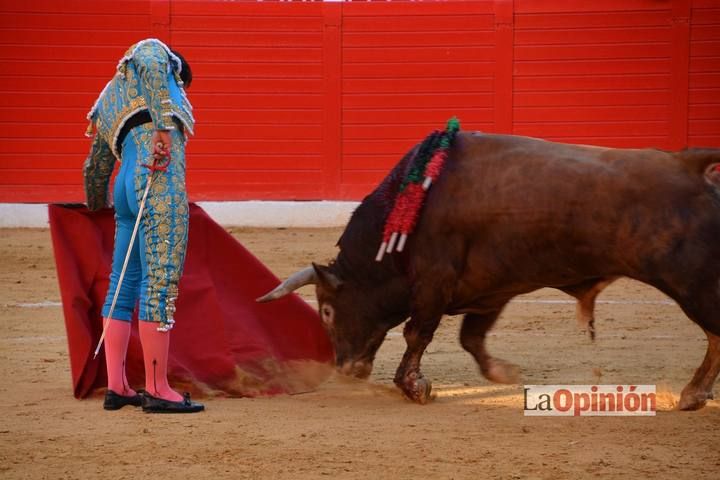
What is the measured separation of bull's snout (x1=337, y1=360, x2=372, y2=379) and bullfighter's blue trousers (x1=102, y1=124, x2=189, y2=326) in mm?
930

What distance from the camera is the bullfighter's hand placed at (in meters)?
4.25

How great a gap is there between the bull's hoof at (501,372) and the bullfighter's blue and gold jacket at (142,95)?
163 centimetres

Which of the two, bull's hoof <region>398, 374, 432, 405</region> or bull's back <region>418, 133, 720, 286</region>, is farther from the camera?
bull's hoof <region>398, 374, 432, 405</region>

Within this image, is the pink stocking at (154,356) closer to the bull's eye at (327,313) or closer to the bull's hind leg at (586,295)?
the bull's eye at (327,313)

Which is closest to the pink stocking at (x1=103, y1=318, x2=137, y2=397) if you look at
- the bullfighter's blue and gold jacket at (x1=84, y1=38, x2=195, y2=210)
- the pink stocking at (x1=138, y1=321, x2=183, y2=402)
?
the pink stocking at (x1=138, y1=321, x2=183, y2=402)

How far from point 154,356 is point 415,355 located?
39.6 inches

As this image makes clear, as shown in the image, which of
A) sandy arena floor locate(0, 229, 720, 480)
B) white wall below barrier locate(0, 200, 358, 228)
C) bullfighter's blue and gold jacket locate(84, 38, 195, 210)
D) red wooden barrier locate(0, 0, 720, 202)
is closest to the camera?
sandy arena floor locate(0, 229, 720, 480)

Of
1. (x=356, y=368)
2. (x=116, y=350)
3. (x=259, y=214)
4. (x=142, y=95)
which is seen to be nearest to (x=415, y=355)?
(x=356, y=368)

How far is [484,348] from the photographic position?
17.1 ft

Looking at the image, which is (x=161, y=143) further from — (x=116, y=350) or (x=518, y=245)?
(x=518, y=245)

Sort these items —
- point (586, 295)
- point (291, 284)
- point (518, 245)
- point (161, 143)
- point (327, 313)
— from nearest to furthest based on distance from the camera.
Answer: point (161, 143)
point (518, 245)
point (586, 295)
point (291, 284)
point (327, 313)

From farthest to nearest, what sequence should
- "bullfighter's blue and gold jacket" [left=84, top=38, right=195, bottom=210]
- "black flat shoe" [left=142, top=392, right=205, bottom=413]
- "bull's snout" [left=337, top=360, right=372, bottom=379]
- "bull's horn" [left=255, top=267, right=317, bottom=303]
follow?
1. "bull's snout" [left=337, top=360, right=372, bottom=379]
2. "bull's horn" [left=255, top=267, right=317, bottom=303]
3. "black flat shoe" [left=142, top=392, right=205, bottom=413]
4. "bullfighter's blue and gold jacket" [left=84, top=38, right=195, bottom=210]

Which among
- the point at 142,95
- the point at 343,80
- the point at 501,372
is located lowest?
the point at 501,372

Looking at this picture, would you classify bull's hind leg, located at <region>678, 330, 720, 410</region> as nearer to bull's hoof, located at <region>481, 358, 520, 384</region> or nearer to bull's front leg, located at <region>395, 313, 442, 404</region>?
bull's hoof, located at <region>481, 358, 520, 384</region>
